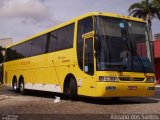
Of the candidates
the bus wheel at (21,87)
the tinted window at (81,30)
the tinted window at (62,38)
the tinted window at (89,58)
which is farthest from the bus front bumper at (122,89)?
the bus wheel at (21,87)

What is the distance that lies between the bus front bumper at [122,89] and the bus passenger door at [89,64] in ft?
1.53

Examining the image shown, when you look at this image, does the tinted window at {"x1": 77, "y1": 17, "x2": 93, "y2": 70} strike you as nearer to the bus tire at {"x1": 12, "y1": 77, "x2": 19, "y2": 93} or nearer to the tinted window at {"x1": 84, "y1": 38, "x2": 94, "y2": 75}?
the tinted window at {"x1": 84, "y1": 38, "x2": 94, "y2": 75}

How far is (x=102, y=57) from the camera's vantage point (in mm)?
15438

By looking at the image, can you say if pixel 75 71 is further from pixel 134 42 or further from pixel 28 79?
pixel 28 79

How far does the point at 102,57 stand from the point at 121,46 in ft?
3.38

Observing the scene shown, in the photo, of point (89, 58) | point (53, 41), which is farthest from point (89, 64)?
point (53, 41)

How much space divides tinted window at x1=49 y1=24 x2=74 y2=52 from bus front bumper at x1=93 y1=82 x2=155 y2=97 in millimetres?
3280

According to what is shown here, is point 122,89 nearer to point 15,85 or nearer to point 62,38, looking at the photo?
point 62,38

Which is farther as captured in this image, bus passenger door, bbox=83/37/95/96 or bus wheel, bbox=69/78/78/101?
bus wheel, bbox=69/78/78/101

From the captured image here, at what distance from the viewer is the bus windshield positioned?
15492 mm

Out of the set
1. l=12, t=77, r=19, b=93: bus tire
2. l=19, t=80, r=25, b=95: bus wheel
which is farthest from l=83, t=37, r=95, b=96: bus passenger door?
l=12, t=77, r=19, b=93: bus tire

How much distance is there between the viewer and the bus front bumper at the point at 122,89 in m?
15.3

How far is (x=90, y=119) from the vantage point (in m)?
11.5

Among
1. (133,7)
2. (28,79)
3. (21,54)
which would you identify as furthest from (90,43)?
(133,7)
